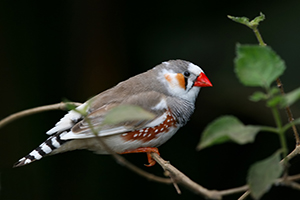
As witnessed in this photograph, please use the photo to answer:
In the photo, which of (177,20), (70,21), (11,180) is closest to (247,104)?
(177,20)

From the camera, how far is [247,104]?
11.2ft

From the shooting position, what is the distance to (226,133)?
2.24 feet

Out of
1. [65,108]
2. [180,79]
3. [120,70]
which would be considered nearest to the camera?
[65,108]

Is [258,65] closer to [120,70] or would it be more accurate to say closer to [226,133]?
[226,133]

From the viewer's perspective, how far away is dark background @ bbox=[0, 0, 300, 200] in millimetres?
3395

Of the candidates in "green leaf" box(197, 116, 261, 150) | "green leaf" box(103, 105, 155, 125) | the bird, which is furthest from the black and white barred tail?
"green leaf" box(197, 116, 261, 150)

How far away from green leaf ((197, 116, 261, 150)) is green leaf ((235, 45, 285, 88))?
0.08m

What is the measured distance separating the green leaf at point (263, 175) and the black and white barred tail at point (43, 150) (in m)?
1.46

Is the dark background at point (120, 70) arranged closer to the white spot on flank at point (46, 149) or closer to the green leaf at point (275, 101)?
the white spot on flank at point (46, 149)

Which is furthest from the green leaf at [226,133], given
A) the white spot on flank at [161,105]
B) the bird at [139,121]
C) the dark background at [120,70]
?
the dark background at [120,70]

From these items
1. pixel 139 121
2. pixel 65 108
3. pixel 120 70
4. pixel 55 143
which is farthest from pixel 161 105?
pixel 120 70

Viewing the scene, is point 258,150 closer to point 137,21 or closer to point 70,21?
point 137,21

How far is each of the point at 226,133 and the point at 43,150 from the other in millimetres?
1505

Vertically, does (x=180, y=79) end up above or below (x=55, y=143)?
above
